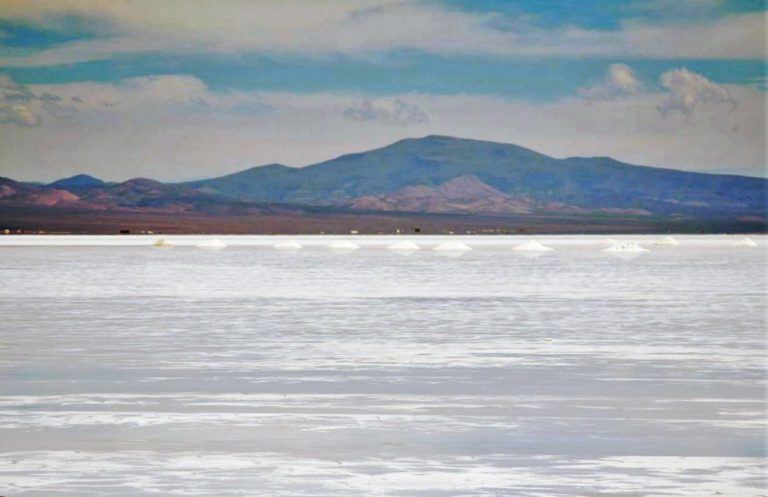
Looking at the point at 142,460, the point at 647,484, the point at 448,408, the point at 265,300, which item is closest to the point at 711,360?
the point at 448,408

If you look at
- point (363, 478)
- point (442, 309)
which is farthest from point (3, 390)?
point (442, 309)

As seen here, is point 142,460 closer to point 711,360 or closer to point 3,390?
point 3,390

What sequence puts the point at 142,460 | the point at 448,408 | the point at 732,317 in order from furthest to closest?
the point at 732,317
the point at 448,408
the point at 142,460

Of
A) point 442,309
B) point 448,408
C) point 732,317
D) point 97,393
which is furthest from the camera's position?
point 442,309

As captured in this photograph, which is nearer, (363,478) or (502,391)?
(363,478)

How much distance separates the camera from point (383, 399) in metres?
12.0

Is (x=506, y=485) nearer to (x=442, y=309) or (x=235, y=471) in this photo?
(x=235, y=471)

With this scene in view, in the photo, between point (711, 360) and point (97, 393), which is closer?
point (97, 393)

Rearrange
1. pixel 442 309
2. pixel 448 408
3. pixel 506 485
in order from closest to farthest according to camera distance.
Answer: pixel 506 485, pixel 448 408, pixel 442 309

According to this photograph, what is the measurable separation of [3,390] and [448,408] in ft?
15.0

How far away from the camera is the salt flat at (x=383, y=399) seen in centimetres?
835

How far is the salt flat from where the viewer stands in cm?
835

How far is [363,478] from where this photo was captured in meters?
8.27

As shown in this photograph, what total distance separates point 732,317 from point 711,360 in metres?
7.25
